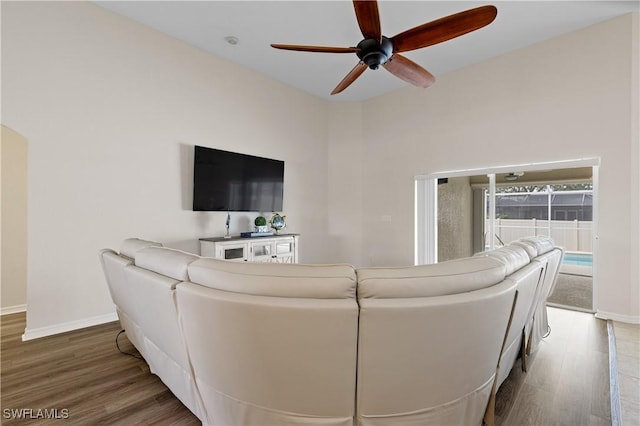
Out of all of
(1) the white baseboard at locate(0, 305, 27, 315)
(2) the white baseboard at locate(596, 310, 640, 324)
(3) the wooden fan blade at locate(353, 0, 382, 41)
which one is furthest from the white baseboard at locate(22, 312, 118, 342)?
(2) the white baseboard at locate(596, 310, 640, 324)

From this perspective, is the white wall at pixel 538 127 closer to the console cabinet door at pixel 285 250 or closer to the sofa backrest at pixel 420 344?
the console cabinet door at pixel 285 250

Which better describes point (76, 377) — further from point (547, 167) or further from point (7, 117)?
point (547, 167)

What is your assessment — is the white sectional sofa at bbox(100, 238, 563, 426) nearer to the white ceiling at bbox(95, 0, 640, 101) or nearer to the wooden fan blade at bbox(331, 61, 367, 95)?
the wooden fan blade at bbox(331, 61, 367, 95)

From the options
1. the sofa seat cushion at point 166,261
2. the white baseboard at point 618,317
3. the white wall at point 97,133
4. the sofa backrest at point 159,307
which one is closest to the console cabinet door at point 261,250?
the white wall at point 97,133

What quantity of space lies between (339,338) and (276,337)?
238 millimetres

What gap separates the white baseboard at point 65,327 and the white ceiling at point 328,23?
3.26m

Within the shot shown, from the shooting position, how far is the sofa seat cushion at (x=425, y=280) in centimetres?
112

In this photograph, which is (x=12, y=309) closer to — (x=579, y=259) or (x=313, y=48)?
(x=313, y=48)

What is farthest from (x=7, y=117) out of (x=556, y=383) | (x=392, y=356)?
(x=556, y=383)

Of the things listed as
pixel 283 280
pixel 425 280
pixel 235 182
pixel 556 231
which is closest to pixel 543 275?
pixel 425 280

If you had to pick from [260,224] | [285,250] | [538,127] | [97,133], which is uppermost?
[538,127]

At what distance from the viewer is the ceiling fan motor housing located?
213 cm

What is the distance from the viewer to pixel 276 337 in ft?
3.49

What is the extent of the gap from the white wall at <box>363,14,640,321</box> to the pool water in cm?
20
